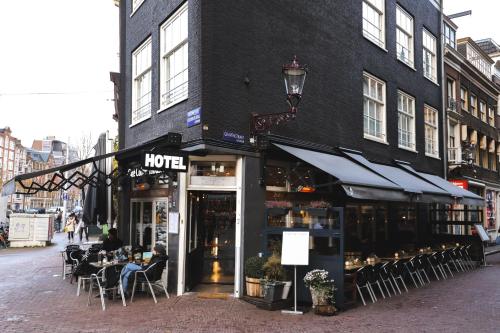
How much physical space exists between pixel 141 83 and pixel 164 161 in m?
5.47

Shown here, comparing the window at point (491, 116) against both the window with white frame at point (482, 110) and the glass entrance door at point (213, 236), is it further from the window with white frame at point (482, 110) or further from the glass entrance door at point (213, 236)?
the glass entrance door at point (213, 236)

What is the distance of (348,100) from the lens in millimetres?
14398

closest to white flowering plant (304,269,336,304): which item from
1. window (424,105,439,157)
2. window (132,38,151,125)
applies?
window (132,38,151,125)

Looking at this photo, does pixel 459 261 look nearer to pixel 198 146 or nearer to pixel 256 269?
pixel 256 269

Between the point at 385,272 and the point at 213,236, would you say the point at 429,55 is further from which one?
the point at 213,236

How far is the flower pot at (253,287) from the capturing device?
9.57 metres

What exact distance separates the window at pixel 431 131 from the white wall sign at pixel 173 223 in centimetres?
1308

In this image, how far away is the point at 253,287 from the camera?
964 centimetres

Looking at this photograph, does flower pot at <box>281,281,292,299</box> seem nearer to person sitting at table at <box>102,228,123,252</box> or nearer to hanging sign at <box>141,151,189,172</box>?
hanging sign at <box>141,151,189,172</box>

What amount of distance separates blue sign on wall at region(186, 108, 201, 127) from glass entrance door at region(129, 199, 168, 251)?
7.86 feet

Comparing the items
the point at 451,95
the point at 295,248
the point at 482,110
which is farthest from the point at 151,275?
the point at 482,110

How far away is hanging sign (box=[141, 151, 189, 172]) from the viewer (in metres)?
9.33

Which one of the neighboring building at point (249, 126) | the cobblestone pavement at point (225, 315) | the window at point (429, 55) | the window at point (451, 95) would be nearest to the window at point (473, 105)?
the window at point (451, 95)

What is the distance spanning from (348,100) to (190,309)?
8.08 m
